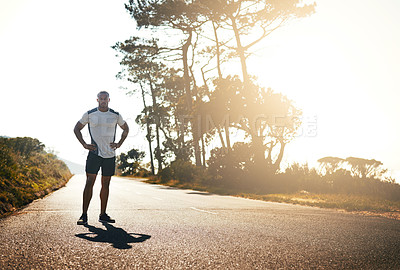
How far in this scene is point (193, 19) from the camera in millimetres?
28031

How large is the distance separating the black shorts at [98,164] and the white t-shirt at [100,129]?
0.08 meters

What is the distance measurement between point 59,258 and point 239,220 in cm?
392

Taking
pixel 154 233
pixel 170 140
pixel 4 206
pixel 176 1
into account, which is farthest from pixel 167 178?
pixel 154 233

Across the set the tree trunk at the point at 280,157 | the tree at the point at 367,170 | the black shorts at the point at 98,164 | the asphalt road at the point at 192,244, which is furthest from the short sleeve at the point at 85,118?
the tree trunk at the point at 280,157

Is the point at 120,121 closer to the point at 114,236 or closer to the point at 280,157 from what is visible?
the point at 114,236

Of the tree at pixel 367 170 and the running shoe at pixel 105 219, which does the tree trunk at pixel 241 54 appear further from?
the running shoe at pixel 105 219

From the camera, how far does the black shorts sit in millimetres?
6031

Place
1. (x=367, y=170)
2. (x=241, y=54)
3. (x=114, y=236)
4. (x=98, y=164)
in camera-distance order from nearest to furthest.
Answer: (x=114, y=236)
(x=98, y=164)
(x=367, y=170)
(x=241, y=54)

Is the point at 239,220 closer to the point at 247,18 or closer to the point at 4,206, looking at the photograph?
the point at 4,206

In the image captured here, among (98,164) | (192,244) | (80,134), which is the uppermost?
(80,134)

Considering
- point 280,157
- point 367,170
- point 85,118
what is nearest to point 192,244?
point 85,118

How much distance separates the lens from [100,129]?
612cm

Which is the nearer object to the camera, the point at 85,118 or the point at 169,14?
the point at 85,118

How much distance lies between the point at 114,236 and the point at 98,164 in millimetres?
1758
